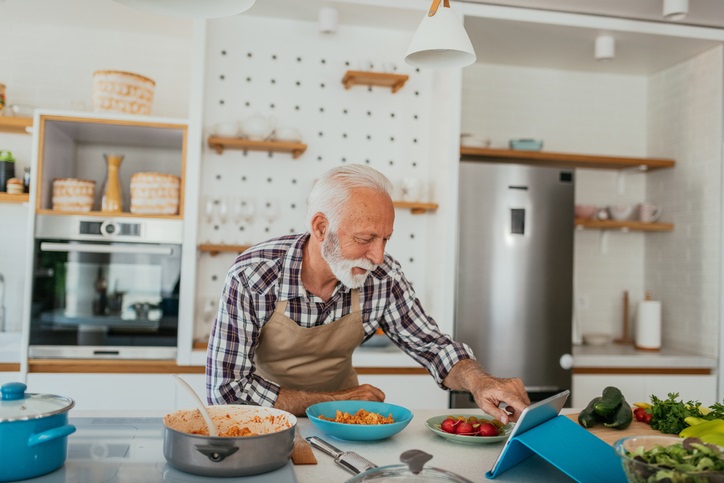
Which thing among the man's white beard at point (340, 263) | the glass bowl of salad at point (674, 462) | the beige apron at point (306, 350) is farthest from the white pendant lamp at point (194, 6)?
the glass bowl of salad at point (674, 462)

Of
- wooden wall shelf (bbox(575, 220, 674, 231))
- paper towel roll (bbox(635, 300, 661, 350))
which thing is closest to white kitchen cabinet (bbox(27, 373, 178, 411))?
wooden wall shelf (bbox(575, 220, 674, 231))

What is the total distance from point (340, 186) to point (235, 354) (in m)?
0.61

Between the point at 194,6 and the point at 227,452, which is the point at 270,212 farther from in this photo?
the point at 227,452

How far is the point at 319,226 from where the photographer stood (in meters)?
2.13

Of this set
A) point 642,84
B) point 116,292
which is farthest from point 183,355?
point 642,84

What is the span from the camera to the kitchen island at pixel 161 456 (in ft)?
4.18

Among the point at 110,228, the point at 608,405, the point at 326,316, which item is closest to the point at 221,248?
the point at 110,228

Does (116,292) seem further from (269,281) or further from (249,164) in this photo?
(269,281)

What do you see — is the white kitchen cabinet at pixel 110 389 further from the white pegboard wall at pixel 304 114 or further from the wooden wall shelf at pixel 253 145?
the wooden wall shelf at pixel 253 145

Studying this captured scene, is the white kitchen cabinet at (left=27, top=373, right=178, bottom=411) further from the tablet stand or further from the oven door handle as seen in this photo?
the tablet stand

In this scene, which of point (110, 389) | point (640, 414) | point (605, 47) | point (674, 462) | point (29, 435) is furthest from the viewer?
point (605, 47)

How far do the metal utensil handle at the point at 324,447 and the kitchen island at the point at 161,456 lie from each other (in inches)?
0.6

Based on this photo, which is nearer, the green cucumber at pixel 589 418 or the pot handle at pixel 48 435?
the pot handle at pixel 48 435

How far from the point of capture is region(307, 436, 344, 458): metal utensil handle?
4.87 ft
